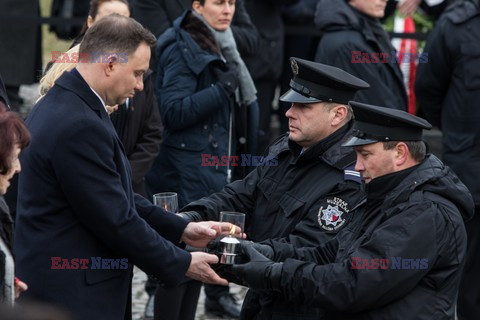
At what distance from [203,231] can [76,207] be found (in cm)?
88

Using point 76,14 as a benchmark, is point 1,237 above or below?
above

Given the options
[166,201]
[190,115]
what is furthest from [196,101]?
[166,201]

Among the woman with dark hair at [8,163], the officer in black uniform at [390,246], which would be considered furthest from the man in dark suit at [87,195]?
the officer in black uniform at [390,246]

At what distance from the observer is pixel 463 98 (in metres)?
7.25

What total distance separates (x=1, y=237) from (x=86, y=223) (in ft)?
1.57

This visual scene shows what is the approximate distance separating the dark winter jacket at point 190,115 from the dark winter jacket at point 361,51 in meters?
0.96

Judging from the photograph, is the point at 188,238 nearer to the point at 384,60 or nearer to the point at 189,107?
the point at 189,107

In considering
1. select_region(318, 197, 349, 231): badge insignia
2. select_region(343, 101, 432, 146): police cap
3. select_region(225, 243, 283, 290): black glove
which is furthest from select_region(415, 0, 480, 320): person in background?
select_region(225, 243, 283, 290): black glove

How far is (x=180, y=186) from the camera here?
6.78 meters

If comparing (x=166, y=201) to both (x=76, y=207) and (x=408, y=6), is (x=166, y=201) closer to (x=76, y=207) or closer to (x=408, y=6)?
(x=76, y=207)

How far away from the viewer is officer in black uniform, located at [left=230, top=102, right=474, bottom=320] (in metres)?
4.15

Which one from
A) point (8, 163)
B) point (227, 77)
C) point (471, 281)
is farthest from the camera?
point (471, 281)

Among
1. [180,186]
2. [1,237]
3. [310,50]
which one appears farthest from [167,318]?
[310,50]

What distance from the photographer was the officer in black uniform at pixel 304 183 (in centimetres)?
484
